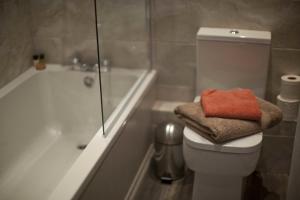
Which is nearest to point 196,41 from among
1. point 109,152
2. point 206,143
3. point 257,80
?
point 257,80

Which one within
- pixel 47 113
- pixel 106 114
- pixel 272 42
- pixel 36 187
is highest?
pixel 272 42

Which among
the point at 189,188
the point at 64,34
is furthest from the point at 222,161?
the point at 64,34

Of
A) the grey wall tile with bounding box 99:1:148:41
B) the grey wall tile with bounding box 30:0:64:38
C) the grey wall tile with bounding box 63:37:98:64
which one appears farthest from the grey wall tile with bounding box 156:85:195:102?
the grey wall tile with bounding box 30:0:64:38

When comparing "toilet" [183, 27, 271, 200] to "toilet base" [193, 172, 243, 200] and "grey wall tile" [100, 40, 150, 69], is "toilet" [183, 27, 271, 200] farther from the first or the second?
"grey wall tile" [100, 40, 150, 69]

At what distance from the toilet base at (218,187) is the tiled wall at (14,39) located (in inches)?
47.5

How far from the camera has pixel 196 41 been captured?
2301 mm

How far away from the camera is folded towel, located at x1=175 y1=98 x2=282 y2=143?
1.82 metres

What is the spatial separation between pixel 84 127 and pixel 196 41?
32.5 inches

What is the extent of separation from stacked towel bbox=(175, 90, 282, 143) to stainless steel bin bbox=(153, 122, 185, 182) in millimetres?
296

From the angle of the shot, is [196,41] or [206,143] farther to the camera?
[196,41]

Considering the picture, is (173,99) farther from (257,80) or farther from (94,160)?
(94,160)

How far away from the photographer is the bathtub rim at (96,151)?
1422 millimetres

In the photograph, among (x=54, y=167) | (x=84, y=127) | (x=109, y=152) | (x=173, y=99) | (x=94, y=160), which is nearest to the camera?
(x=94, y=160)

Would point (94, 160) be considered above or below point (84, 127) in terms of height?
above
